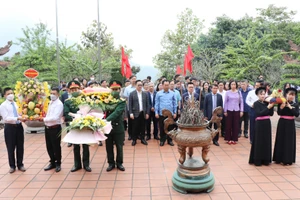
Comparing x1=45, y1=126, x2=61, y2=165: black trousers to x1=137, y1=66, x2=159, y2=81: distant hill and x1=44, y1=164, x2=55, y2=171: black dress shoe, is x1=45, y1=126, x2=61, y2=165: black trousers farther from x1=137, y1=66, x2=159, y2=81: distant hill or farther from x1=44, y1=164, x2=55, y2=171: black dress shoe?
x1=137, y1=66, x2=159, y2=81: distant hill

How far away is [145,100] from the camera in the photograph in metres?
6.18

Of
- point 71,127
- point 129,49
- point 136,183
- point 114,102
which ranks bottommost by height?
point 136,183

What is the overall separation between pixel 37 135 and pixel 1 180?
3101mm

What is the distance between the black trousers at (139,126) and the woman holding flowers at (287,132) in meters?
2.88

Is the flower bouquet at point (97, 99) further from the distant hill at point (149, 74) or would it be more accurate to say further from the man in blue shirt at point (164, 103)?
the distant hill at point (149, 74)

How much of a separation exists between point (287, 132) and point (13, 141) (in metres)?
4.71

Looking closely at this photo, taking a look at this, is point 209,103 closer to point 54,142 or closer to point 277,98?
point 277,98

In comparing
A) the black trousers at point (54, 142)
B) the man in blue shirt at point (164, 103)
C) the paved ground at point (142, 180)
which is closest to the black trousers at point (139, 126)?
the man in blue shirt at point (164, 103)

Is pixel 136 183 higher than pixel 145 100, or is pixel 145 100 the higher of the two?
pixel 145 100

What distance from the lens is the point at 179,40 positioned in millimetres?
19203

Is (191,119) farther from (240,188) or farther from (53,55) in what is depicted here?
(53,55)

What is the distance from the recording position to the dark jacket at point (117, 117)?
4.30 metres

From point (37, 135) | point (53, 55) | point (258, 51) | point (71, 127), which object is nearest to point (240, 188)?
point (71, 127)

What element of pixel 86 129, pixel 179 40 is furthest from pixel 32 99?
pixel 179 40
